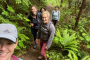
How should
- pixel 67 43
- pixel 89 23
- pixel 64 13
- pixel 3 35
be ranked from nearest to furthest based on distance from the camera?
pixel 3 35 < pixel 67 43 < pixel 89 23 < pixel 64 13

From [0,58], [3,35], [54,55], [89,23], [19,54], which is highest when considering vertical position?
[3,35]

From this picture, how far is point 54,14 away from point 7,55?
16.8 feet

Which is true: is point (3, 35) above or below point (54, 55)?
above

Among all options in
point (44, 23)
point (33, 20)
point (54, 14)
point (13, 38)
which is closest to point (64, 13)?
point (54, 14)

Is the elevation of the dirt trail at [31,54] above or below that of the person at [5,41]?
below

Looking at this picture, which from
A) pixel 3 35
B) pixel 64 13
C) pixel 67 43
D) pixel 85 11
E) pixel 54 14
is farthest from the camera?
pixel 85 11

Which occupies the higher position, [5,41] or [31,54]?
[5,41]

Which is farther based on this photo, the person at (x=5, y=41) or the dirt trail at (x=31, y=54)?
the dirt trail at (x=31, y=54)

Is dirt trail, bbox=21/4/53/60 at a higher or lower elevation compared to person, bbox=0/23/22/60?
lower

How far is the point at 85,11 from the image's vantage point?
10930 millimetres

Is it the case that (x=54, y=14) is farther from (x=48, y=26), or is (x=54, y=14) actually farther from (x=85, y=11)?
(x=85, y=11)

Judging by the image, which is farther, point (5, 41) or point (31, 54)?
point (31, 54)

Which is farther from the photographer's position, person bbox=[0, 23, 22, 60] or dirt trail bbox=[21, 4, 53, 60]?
dirt trail bbox=[21, 4, 53, 60]

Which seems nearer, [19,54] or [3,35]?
[3,35]
